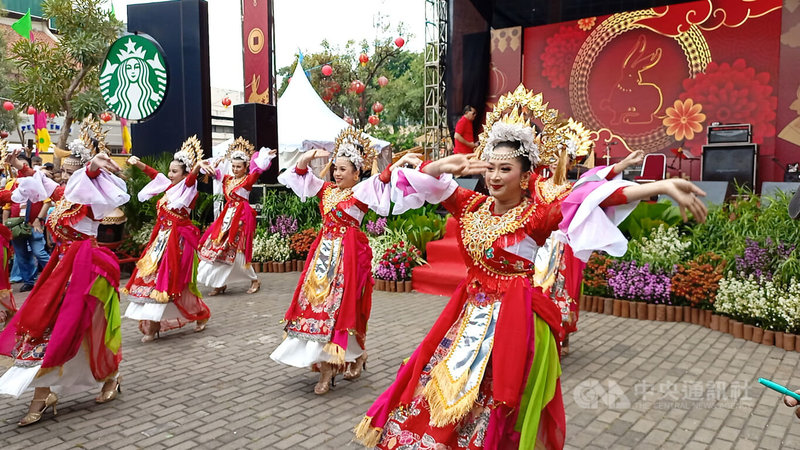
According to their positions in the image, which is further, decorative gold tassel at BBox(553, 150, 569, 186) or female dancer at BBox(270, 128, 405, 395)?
female dancer at BBox(270, 128, 405, 395)

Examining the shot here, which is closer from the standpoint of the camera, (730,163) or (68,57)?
(730,163)

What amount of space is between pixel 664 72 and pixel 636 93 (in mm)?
720

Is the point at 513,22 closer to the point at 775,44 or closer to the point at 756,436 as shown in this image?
the point at 775,44

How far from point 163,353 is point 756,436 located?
5.09m

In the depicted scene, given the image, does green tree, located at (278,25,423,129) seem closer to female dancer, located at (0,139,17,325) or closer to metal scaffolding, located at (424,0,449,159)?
metal scaffolding, located at (424,0,449,159)

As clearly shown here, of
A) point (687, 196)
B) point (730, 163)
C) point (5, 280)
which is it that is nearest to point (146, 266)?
point (5, 280)

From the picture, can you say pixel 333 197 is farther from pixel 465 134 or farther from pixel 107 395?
pixel 465 134

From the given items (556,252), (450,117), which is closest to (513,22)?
(450,117)

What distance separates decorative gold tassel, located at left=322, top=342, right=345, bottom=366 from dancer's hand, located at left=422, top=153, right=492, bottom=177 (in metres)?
2.12

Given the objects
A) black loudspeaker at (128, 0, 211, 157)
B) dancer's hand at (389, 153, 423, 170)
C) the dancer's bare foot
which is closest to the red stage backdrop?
black loudspeaker at (128, 0, 211, 157)

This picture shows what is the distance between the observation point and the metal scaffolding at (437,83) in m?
14.2

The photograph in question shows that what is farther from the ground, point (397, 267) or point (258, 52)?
point (258, 52)

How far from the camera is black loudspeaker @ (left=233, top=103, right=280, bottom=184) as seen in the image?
10992 millimetres

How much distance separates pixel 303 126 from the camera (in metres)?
17.6
